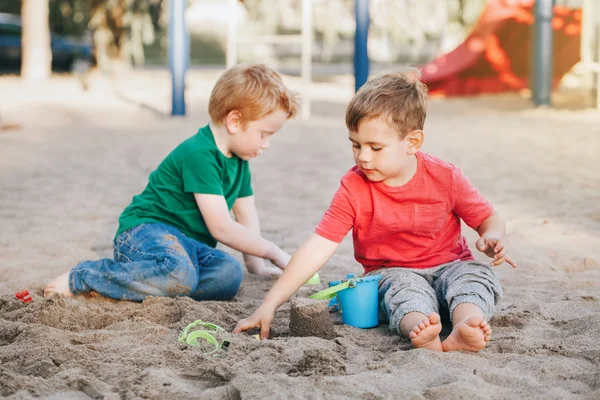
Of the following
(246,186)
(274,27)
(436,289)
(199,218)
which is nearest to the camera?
(436,289)

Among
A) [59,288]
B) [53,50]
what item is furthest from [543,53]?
[53,50]

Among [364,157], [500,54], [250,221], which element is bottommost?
[250,221]

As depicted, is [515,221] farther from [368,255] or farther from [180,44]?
[180,44]

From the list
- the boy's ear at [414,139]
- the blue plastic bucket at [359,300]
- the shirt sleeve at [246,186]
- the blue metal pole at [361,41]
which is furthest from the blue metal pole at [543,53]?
the blue plastic bucket at [359,300]

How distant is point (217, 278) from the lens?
10.0 feet

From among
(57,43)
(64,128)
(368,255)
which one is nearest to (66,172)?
(64,128)

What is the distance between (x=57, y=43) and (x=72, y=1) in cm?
442

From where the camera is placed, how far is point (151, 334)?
250 cm

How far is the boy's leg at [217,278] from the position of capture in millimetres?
3066

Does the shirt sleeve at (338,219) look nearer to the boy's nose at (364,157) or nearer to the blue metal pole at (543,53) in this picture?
the boy's nose at (364,157)

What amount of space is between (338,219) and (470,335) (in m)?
0.65

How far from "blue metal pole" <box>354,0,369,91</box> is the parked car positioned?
9565 millimetres

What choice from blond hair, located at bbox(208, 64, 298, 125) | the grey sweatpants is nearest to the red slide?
blond hair, located at bbox(208, 64, 298, 125)

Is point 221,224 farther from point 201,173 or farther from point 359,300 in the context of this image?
point 359,300
